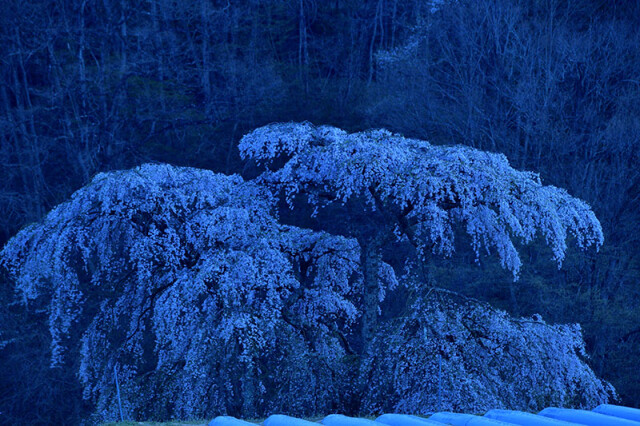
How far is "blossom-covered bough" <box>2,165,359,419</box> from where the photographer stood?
27.8ft

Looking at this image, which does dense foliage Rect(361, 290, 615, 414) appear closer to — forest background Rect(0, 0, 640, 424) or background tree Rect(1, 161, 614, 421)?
background tree Rect(1, 161, 614, 421)

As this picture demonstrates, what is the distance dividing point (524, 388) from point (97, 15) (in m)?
18.0

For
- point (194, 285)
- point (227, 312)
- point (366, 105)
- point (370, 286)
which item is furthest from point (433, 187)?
point (366, 105)

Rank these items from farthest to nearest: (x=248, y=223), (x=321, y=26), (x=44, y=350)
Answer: (x=321, y=26) → (x=44, y=350) → (x=248, y=223)

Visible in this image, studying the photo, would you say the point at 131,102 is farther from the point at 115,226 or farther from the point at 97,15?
the point at 115,226

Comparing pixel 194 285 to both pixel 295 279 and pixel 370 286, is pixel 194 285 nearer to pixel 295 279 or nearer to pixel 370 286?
pixel 295 279

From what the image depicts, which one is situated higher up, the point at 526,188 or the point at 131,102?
the point at 526,188

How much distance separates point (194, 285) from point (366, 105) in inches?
512

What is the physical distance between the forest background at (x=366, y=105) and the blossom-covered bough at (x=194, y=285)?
6654 millimetres

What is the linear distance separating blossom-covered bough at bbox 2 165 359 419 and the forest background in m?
6.65

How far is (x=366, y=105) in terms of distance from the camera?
810 inches

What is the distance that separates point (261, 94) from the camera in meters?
21.5

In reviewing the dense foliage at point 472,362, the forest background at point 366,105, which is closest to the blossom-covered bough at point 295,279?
the dense foliage at point 472,362

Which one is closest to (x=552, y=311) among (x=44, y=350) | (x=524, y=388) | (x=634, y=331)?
(x=634, y=331)
